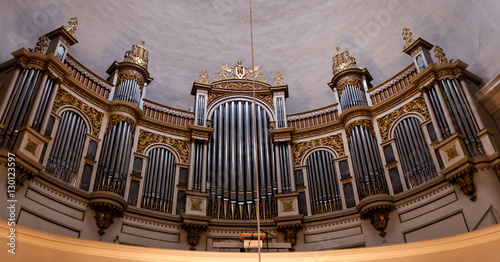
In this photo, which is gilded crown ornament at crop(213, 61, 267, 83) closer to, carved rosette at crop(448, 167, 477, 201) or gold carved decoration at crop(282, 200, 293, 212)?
gold carved decoration at crop(282, 200, 293, 212)

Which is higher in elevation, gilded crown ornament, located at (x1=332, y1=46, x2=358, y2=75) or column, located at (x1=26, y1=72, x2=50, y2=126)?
gilded crown ornament, located at (x1=332, y1=46, x2=358, y2=75)

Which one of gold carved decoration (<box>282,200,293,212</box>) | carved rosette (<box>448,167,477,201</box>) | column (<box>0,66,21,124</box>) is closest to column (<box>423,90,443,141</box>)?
carved rosette (<box>448,167,477,201</box>)

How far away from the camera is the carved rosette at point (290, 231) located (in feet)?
34.9

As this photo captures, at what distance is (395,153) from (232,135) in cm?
488

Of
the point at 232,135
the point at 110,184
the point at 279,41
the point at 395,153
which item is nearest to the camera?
the point at 110,184

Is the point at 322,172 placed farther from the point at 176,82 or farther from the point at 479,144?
the point at 176,82

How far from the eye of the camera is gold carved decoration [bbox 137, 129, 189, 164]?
11.8 m

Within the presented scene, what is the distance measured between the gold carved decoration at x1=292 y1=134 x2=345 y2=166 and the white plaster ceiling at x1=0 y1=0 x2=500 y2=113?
3.15 metres

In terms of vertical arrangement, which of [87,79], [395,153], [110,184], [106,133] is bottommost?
[110,184]

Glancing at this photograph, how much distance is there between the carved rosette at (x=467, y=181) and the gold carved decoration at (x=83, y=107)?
359 inches

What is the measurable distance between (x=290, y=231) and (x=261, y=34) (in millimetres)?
9150

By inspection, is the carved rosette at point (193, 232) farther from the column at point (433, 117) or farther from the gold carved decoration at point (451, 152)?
the column at point (433, 117)

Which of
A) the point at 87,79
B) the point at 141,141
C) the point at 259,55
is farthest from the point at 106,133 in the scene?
the point at 259,55

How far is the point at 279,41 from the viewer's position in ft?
54.9
